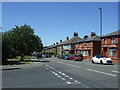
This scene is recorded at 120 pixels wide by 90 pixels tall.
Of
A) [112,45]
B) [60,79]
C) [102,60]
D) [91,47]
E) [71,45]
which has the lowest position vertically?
[102,60]

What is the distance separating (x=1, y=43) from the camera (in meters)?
29.9

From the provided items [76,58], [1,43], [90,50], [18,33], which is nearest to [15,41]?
[18,33]

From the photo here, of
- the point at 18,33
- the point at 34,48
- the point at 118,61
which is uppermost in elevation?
the point at 18,33

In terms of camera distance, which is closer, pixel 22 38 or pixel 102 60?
pixel 102 60

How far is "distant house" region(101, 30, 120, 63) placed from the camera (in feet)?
133

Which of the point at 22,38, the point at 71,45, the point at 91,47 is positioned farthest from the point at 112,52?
the point at 71,45

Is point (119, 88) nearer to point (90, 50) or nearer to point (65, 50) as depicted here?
point (90, 50)

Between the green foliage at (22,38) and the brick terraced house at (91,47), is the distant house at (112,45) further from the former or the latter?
the green foliage at (22,38)

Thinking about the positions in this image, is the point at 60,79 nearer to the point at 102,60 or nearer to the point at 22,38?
the point at 102,60

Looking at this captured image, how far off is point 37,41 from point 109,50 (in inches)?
653

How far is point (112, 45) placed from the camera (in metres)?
42.9

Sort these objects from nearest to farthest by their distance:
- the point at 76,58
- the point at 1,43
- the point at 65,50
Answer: the point at 1,43
the point at 76,58
the point at 65,50

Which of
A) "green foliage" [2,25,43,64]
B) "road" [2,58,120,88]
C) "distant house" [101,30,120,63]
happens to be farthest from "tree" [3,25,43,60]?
"road" [2,58,120,88]

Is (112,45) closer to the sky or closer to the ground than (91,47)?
closer to the sky
